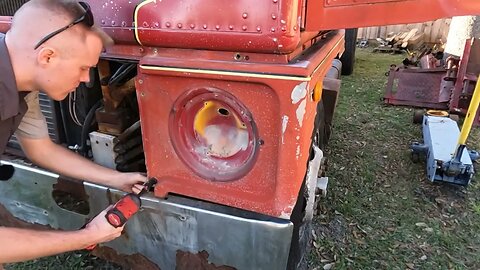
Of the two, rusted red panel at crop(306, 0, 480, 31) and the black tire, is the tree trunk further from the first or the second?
rusted red panel at crop(306, 0, 480, 31)

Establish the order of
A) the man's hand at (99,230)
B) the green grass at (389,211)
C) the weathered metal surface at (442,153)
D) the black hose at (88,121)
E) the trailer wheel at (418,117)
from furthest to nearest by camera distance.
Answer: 1. the trailer wheel at (418,117)
2. the weathered metal surface at (442,153)
3. the green grass at (389,211)
4. the black hose at (88,121)
5. the man's hand at (99,230)

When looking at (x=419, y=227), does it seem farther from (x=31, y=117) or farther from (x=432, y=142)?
(x=31, y=117)

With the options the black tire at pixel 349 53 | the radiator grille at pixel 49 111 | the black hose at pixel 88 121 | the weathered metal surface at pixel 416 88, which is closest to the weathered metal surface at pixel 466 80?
the weathered metal surface at pixel 416 88

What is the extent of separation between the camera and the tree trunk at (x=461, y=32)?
5.65 meters

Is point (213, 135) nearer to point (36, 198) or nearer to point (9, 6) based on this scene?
point (36, 198)

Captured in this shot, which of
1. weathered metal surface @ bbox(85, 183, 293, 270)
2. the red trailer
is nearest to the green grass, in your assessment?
the red trailer

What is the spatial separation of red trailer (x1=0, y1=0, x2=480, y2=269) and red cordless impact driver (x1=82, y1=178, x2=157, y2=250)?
0.05 metres

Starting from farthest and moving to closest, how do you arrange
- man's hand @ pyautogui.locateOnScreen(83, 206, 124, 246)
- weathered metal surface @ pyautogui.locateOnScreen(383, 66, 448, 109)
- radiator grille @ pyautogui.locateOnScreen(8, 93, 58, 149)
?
weathered metal surface @ pyautogui.locateOnScreen(383, 66, 448, 109)
radiator grille @ pyautogui.locateOnScreen(8, 93, 58, 149)
man's hand @ pyautogui.locateOnScreen(83, 206, 124, 246)

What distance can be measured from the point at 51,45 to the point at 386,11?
1.20m

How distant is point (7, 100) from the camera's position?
A: 145 centimetres

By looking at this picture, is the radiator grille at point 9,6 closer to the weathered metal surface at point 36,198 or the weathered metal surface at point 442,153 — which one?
the weathered metal surface at point 36,198

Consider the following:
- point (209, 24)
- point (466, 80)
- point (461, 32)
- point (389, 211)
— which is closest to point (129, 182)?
point (209, 24)

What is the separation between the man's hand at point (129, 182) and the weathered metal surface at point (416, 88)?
13.1 feet

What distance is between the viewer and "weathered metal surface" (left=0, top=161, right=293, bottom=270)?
5.24ft
